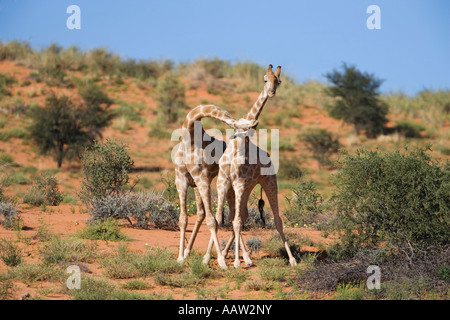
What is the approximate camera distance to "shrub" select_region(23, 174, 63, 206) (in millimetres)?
14805

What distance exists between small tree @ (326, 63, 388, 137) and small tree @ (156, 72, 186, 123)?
9341 mm

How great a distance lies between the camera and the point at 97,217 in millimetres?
12172

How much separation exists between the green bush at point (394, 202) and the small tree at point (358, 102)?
22552 millimetres

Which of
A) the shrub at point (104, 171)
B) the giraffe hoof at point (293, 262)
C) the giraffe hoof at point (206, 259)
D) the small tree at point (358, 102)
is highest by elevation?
the small tree at point (358, 102)

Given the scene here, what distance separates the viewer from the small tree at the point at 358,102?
103 feet

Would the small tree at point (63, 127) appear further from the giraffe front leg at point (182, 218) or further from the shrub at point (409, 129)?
the shrub at point (409, 129)

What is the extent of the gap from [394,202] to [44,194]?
10.1 metres

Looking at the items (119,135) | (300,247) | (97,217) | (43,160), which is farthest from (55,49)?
(300,247)

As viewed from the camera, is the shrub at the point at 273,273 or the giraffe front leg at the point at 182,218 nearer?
the shrub at the point at 273,273

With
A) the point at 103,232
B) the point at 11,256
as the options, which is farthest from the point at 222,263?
the point at 11,256

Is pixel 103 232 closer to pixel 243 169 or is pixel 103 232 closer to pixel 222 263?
pixel 222 263

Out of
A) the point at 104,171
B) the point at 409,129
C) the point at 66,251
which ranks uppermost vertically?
the point at 409,129

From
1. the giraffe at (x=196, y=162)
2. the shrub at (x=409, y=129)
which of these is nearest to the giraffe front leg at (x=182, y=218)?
the giraffe at (x=196, y=162)

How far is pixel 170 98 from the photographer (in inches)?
1326
